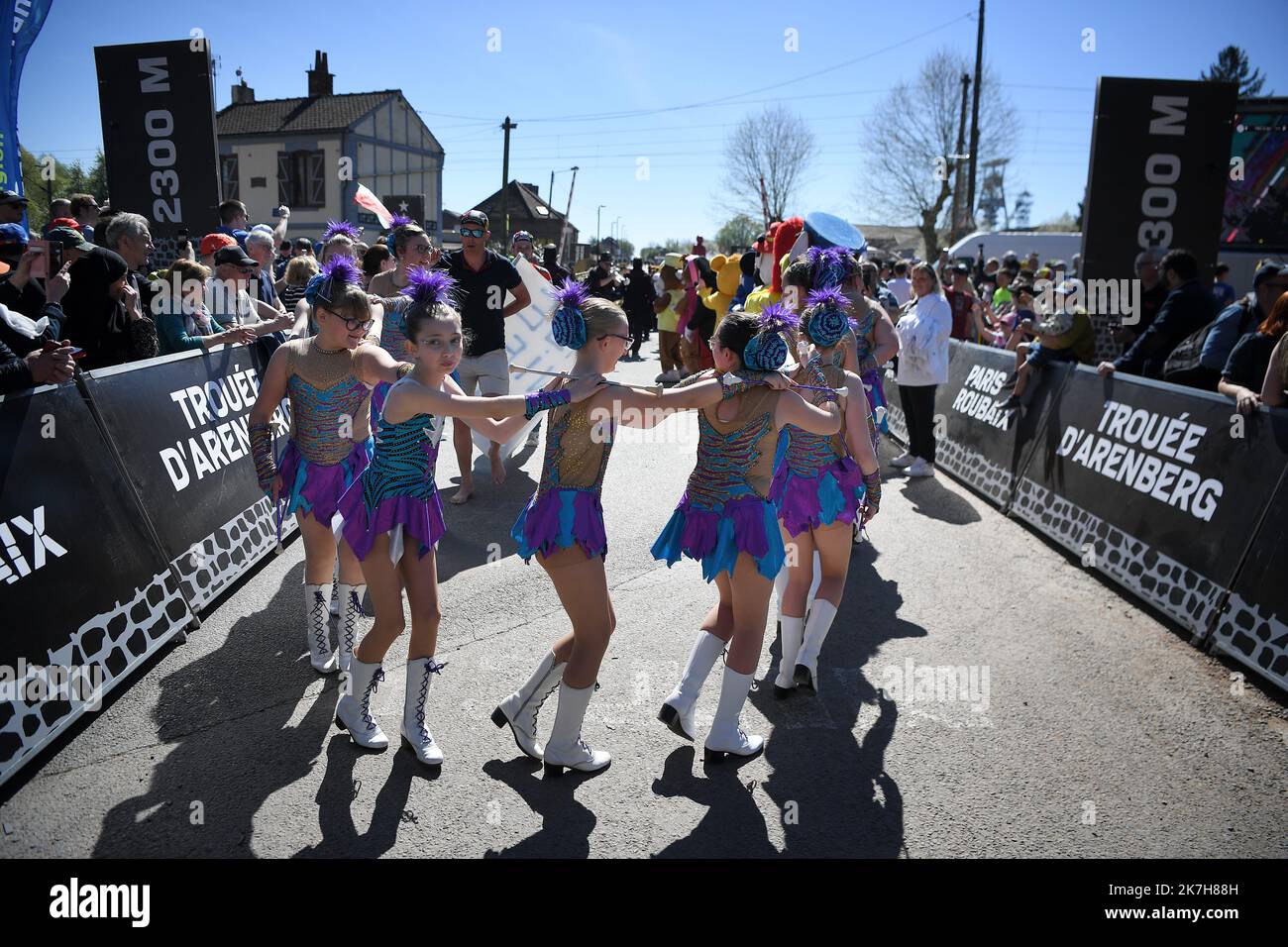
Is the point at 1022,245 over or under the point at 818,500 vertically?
over

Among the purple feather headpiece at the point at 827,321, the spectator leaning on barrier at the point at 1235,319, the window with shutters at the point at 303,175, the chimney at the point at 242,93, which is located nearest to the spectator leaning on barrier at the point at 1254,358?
the spectator leaning on barrier at the point at 1235,319

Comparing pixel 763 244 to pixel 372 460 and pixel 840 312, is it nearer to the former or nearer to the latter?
pixel 840 312

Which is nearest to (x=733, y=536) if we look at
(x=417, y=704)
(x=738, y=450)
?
(x=738, y=450)

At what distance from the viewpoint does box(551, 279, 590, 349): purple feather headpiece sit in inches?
112

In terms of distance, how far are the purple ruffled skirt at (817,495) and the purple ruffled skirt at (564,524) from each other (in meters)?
1.17

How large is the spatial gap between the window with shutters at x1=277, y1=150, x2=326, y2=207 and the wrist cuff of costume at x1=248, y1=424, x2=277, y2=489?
37460mm

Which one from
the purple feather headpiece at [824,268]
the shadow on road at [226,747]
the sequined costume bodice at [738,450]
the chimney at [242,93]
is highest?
the chimney at [242,93]

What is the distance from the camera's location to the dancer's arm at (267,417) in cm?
371

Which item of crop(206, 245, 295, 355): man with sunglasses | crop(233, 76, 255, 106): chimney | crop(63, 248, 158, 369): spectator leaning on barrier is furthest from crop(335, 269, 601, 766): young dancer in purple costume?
crop(233, 76, 255, 106): chimney

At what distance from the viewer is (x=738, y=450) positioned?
3197 mm

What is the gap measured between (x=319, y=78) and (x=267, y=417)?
140ft

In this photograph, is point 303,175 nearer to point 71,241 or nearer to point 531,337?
point 531,337

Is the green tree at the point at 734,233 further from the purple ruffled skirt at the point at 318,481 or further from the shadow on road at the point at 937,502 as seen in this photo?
the purple ruffled skirt at the point at 318,481
